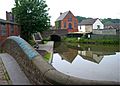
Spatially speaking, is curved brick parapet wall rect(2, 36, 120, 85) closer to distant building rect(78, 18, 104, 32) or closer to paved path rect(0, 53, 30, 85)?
paved path rect(0, 53, 30, 85)

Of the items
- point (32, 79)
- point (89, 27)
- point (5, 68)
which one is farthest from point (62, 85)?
point (89, 27)

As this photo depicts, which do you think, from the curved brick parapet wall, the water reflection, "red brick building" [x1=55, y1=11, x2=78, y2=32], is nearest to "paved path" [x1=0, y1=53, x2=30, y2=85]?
the curved brick parapet wall

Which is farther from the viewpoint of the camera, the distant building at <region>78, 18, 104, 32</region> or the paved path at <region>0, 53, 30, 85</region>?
the distant building at <region>78, 18, 104, 32</region>

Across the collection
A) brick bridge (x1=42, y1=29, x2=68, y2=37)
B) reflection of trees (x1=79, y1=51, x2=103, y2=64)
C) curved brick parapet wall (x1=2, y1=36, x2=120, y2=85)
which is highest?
brick bridge (x1=42, y1=29, x2=68, y2=37)

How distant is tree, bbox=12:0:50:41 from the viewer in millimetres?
29109

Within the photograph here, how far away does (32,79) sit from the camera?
26.0 feet

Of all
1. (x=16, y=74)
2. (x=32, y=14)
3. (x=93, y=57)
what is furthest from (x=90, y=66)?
(x=32, y=14)

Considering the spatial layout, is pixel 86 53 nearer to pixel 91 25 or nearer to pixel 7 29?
pixel 7 29

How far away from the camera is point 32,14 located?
29281 millimetres

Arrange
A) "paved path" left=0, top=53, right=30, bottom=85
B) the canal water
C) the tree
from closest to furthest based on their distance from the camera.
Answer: "paved path" left=0, top=53, right=30, bottom=85 → the canal water → the tree

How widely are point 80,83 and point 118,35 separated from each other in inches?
1732

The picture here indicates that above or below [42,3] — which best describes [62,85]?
below

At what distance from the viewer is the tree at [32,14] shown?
2911 cm

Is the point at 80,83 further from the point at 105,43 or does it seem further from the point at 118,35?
the point at 118,35
